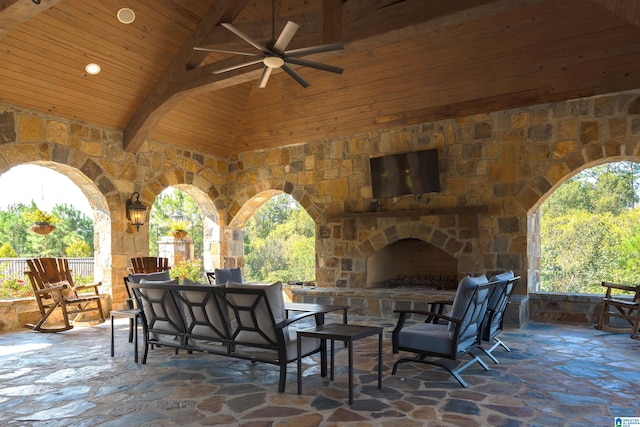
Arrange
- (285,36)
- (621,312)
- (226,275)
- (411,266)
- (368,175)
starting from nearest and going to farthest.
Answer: (285,36) → (621,312) → (226,275) → (368,175) → (411,266)

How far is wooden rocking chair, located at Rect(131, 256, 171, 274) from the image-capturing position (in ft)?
→ 22.6

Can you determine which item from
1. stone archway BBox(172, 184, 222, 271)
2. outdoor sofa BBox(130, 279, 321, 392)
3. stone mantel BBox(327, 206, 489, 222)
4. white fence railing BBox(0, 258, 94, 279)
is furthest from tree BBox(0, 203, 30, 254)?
outdoor sofa BBox(130, 279, 321, 392)

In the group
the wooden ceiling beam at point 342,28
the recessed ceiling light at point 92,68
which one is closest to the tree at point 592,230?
the wooden ceiling beam at point 342,28

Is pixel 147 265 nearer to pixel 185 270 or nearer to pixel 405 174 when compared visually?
pixel 185 270

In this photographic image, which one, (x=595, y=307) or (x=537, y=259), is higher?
(x=537, y=259)

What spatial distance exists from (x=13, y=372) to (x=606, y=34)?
7.07 metres

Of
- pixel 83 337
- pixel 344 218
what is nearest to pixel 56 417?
pixel 83 337

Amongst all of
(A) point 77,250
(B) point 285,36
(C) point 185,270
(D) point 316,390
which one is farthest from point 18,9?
(A) point 77,250

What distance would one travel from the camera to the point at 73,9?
526 cm

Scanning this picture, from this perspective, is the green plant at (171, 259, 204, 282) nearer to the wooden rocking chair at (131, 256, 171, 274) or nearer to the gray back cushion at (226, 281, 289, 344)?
the wooden rocking chair at (131, 256, 171, 274)

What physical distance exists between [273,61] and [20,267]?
375 inches

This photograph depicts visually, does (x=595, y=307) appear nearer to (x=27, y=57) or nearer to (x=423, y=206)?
(x=423, y=206)

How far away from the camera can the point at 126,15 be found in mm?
5648

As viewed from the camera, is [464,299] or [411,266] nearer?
[464,299]
